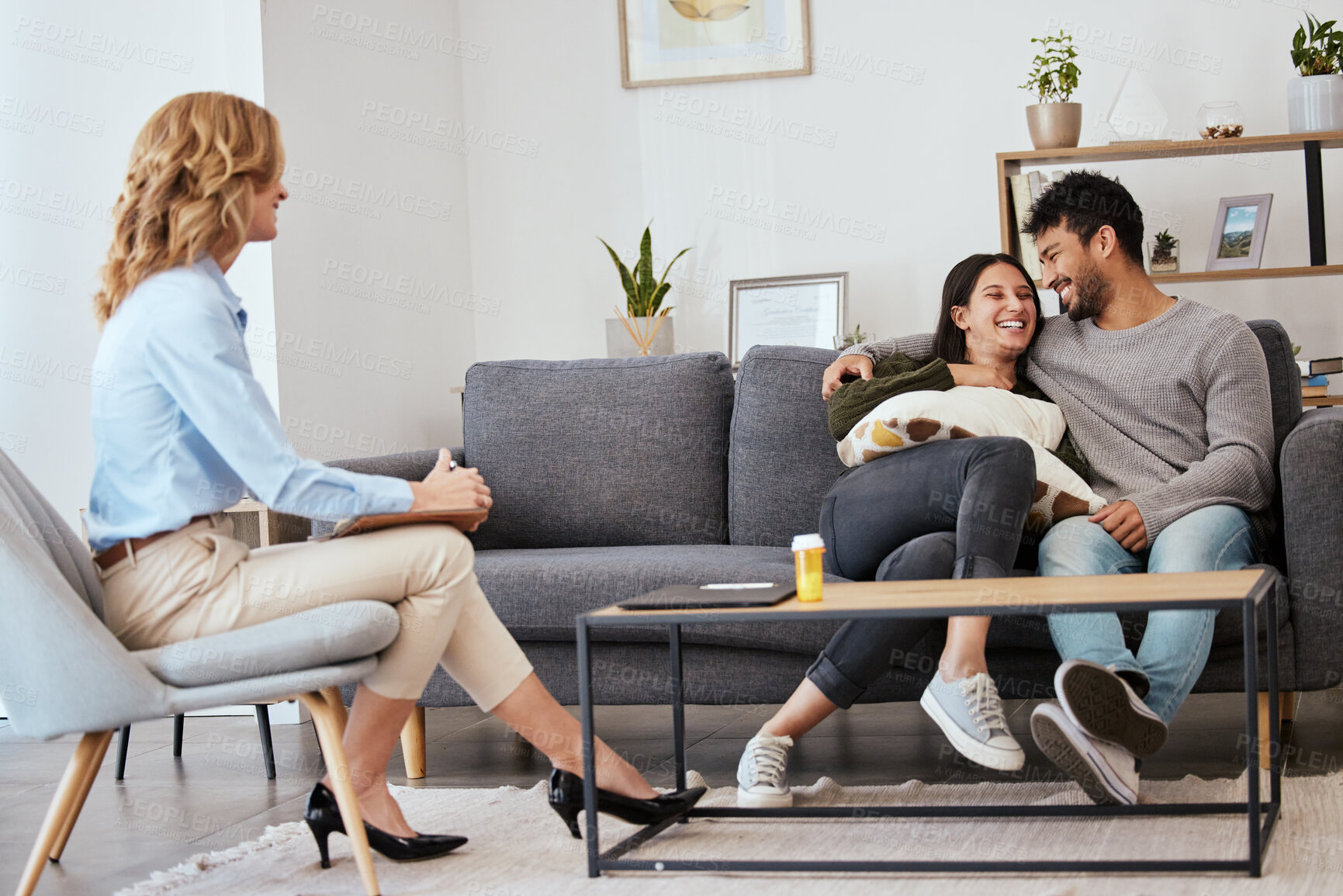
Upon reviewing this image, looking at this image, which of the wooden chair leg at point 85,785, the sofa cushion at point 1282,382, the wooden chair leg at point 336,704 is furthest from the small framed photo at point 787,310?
the wooden chair leg at point 85,785

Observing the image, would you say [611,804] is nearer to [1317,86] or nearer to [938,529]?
[938,529]

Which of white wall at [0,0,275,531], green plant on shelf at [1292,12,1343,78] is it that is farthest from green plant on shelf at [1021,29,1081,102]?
white wall at [0,0,275,531]

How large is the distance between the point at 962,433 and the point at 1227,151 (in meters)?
2.12

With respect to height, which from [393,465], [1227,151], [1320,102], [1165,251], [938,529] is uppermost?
[1320,102]

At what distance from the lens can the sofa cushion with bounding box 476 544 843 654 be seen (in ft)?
7.25

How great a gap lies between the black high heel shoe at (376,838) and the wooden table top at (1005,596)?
44 centimetres

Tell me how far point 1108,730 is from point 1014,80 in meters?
2.87

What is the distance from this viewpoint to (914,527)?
210cm

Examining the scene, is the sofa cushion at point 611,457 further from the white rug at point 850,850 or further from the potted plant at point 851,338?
the potted plant at point 851,338

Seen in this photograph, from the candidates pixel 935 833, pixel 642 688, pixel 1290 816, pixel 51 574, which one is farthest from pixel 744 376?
pixel 51 574

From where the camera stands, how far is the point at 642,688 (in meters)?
2.30

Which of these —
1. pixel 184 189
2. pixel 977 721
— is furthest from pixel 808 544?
pixel 184 189

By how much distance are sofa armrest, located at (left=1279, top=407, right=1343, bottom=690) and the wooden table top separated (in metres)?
0.41

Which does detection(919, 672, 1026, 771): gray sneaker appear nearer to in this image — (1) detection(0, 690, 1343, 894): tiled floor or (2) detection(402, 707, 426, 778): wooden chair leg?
(1) detection(0, 690, 1343, 894): tiled floor
